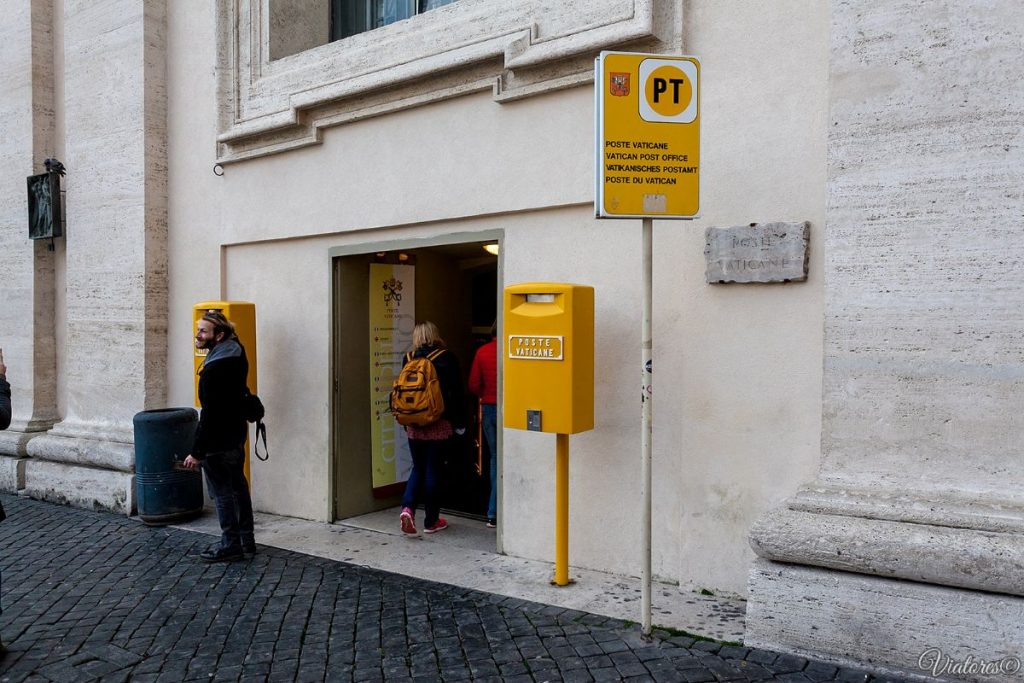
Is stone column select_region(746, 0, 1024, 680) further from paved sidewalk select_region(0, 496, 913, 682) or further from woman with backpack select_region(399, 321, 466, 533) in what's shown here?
woman with backpack select_region(399, 321, 466, 533)

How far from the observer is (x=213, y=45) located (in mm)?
7594

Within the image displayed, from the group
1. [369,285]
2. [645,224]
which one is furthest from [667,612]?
[369,285]

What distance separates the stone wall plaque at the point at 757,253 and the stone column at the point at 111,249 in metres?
5.51

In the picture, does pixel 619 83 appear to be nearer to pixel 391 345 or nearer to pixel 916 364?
pixel 916 364

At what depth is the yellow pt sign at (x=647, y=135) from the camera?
3.93 metres

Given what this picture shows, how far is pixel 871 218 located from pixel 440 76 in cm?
327

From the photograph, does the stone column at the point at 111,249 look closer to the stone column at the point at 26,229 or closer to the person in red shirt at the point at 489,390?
the stone column at the point at 26,229

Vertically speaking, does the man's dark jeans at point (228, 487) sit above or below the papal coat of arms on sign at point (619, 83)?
below

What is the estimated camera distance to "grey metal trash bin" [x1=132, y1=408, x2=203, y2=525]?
6.91 meters

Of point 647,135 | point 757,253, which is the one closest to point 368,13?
point 647,135

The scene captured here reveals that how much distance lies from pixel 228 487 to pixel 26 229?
4986mm

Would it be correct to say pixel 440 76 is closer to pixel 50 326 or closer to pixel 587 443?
pixel 587 443

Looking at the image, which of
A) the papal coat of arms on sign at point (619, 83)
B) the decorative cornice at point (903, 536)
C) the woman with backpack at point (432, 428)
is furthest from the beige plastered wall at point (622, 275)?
the papal coat of arms on sign at point (619, 83)

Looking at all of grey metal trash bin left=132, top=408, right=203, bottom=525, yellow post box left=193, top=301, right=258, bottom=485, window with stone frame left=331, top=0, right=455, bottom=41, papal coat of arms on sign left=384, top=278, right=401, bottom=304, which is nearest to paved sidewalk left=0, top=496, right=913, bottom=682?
grey metal trash bin left=132, top=408, right=203, bottom=525
